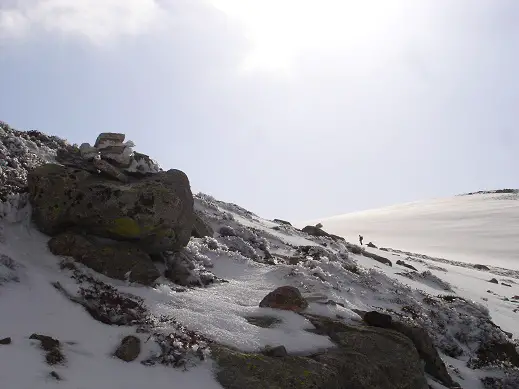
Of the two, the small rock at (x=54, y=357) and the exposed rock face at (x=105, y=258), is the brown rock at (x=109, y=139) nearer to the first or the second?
the exposed rock face at (x=105, y=258)

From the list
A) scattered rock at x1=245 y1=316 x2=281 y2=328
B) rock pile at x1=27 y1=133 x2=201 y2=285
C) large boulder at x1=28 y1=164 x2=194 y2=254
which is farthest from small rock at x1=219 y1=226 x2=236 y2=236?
scattered rock at x1=245 y1=316 x2=281 y2=328

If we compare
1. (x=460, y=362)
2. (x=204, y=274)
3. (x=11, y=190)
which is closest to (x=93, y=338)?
(x=204, y=274)

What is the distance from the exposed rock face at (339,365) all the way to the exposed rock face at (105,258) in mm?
2951

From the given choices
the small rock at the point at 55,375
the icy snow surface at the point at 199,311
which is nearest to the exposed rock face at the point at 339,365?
the icy snow surface at the point at 199,311

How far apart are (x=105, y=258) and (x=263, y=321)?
11.2 ft

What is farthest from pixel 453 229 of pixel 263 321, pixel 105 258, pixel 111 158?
pixel 105 258

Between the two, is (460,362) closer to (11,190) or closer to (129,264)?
(129,264)

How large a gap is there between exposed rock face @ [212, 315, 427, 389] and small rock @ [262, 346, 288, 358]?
0.02 metres

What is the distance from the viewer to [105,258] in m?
9.32

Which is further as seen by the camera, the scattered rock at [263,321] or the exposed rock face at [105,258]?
the exposed rock face at [105,258]

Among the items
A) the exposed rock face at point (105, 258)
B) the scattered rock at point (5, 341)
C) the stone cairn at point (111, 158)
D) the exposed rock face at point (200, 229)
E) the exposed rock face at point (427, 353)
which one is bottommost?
the exposed rock face at point (427, 353)

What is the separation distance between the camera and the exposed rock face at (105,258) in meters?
9.16

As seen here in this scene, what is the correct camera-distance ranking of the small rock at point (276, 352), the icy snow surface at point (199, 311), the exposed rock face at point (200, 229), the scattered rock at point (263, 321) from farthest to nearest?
the exposed rock face at point (200, 229)
the scattered rock at point (263, 321)
the small rock at point (276, 352)
the icy snow surface at point (199, 311)

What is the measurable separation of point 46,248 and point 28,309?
2315mm
